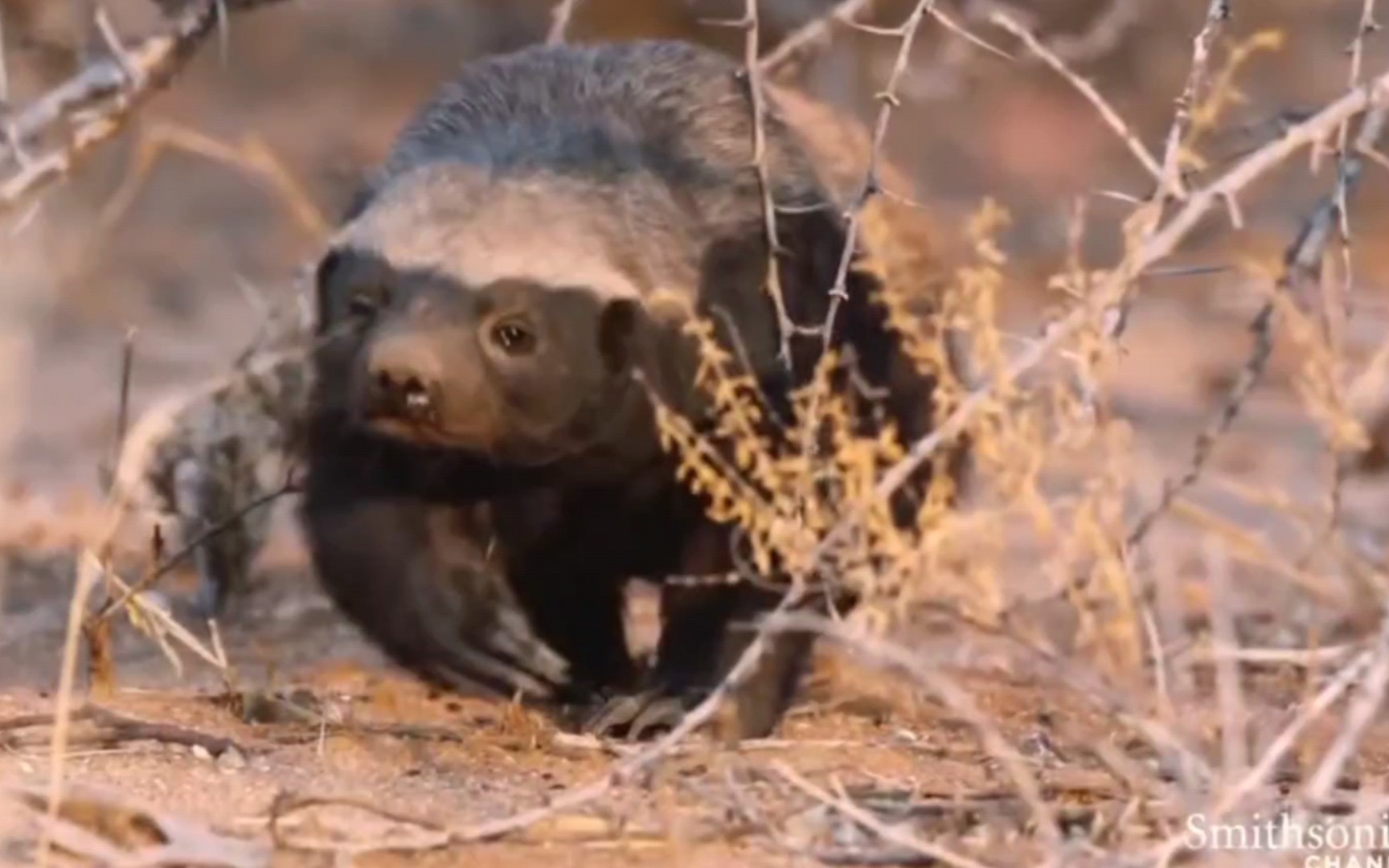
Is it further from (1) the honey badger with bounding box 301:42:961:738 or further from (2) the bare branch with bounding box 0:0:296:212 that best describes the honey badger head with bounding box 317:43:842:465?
(2) the bare branch with bounding box 0:0:296:212

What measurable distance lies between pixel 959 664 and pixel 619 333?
803 millimetres

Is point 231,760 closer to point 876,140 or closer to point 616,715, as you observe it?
point 616,715

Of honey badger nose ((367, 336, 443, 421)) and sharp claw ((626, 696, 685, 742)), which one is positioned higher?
honey badger nose ((367, 336, 443, 421))

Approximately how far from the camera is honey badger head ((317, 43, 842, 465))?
4012mm

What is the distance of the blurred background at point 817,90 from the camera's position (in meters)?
8.64

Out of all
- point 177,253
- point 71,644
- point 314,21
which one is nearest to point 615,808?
point 71,644

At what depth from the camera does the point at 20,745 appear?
3.87 meters

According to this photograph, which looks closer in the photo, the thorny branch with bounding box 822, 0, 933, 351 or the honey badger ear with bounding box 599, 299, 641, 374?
the thorny branch with bounding box 822, 0, 933, 351

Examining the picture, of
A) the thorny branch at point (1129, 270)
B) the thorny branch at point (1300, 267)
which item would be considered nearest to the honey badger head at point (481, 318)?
the thorny branch at point (1129, 270)

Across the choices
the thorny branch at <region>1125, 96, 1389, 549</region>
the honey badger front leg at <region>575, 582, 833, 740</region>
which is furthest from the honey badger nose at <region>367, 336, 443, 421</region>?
the thorny branch at <region>1125, 96, 1389, 549</region>

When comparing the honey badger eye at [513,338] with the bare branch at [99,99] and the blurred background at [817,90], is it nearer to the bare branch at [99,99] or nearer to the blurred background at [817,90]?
the bare branch at [99,99]

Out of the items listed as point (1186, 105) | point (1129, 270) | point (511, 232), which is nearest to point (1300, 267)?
point (1186, 105)

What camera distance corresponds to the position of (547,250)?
415cm

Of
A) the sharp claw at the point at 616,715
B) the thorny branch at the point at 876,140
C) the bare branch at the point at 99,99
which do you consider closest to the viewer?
the thorny branch at the point at 876,140
